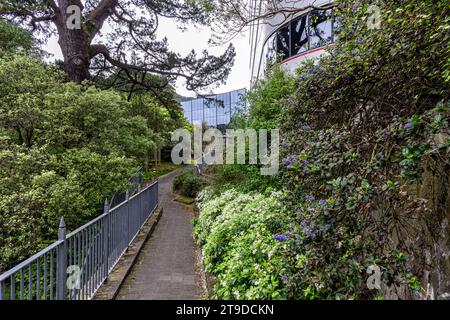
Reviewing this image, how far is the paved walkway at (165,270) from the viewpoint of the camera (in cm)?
420

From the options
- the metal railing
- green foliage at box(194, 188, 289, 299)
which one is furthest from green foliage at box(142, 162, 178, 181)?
green foliage at box(194, 188, 289, 299)

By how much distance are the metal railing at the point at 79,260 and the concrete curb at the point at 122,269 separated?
0.10 meters

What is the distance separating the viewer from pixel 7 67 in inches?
217

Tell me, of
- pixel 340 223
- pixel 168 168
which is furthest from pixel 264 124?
pixel 168 168

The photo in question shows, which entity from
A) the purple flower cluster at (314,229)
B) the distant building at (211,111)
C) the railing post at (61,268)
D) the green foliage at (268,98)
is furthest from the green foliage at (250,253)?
the distant building at (211,111)

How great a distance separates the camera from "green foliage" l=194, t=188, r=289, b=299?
2.86 metres

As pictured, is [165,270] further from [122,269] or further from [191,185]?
[191,185]

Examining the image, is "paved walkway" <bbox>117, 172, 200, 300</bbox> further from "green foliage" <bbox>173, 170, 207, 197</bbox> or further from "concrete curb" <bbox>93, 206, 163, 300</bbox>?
"green foliage" <bbox>173, 170, 207, 197</bbox>

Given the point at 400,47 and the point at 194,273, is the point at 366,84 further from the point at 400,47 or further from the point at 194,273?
the point at 194,273

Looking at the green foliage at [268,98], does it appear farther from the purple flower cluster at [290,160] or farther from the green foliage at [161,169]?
the green foliage at [161,169]

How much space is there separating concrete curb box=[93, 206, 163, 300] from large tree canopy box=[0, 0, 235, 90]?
5.60m
